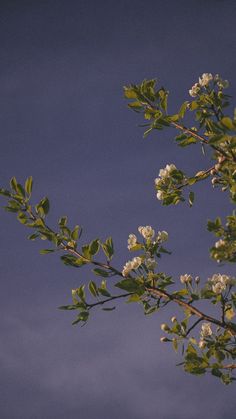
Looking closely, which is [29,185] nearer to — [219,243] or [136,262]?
[136,262]

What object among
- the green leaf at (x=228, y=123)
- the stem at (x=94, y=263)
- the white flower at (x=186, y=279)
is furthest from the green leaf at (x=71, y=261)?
the green leaf at (x=228, y=123)

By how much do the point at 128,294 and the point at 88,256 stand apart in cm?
37

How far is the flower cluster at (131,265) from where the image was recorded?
2871 mm

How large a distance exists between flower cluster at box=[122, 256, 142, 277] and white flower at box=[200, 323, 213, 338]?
692 mm

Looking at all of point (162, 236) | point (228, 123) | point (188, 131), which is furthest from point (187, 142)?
point (228, 123)

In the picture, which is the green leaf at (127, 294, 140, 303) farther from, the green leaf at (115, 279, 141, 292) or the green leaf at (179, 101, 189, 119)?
the green leaf at (179, 101, 189, 119)

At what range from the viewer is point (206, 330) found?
10.2 feet

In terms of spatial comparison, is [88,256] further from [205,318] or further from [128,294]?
[205,318]

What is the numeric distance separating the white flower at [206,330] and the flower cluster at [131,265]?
0.69 m

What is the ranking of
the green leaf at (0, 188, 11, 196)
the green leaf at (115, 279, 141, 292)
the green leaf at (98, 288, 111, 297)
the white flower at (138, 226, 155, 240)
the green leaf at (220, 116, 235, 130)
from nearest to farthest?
the green leaf at (220, 116, 235, 130) < the green leaf at (115, 279, 141, 292) < the green leaf at (98, 288, 111, 297) < the green leaf at (0, 188, 11, 196) < the white flower at (138, 226, 155, 240)

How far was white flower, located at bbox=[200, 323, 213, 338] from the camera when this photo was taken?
3092 mm

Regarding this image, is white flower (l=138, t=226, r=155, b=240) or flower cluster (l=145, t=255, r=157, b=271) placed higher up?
white flower (l=138, t=226, r=155, b=240)

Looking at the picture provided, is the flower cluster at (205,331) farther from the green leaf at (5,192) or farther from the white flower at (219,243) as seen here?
the green leaf at (5,192)

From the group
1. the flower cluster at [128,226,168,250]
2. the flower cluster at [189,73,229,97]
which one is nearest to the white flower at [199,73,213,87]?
the flower cluster at [189,73,229,97]
